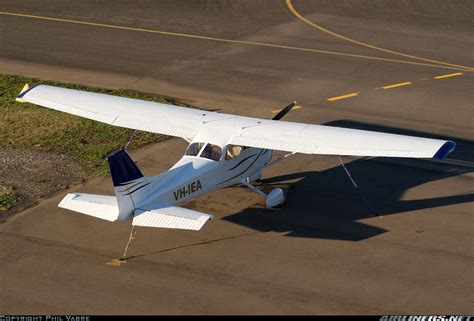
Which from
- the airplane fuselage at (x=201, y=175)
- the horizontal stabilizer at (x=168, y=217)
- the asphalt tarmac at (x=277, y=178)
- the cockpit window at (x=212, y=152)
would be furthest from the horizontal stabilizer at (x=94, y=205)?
the cockpit window at (x=212, y=152)

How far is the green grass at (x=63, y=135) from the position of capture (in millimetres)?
25797

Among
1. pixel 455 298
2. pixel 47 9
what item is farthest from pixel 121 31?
pixel 455 298

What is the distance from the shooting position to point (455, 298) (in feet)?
59.2

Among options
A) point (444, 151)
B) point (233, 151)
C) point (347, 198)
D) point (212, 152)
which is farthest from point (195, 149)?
point (444, 151)

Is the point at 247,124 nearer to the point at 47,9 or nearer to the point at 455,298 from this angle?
the point at 455,298

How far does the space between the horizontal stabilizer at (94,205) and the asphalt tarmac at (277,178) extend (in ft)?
4.20

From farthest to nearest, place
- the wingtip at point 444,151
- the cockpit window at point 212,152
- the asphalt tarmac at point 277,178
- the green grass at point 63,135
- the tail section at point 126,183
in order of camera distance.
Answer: the green grass at point 63,135, the cockpit window at point 212,152, the wingtip at point 444,151, the asphalt tarmac at point 277,178, the tail section at point 126,183

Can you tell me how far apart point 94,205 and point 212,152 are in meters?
3.42

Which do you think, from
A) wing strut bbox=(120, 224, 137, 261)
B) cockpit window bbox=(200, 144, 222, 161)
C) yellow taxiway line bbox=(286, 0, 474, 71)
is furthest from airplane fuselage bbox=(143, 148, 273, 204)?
yellow taxiway line bbox=(286, 0, 474, 71)

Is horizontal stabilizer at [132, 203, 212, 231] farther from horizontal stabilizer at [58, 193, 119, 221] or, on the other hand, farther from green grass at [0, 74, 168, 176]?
green grass at [0, 74, 168, 176]

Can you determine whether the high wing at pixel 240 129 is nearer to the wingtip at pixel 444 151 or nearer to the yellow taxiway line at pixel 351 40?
the wingtip at pixel 444 151

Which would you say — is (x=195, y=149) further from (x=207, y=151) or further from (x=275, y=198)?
(x=275, y=198)

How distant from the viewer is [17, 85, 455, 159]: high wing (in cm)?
2006

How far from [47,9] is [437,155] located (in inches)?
1029
